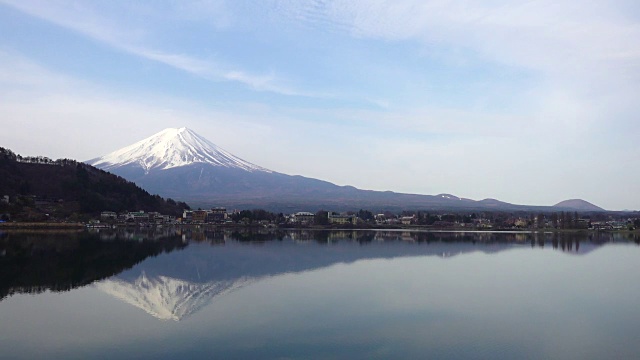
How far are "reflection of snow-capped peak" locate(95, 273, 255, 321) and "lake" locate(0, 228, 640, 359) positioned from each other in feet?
0.09

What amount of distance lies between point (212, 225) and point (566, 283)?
29.6 metres

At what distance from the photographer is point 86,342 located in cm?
538

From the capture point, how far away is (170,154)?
303 feet

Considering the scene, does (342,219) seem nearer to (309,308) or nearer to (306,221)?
(306,221)

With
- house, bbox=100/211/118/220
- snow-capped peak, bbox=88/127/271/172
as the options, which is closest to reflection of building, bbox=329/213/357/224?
house, bbox=100/211/118/220

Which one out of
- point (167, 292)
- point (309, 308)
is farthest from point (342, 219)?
point (309, 308)

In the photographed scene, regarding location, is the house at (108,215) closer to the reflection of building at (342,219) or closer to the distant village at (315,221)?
the distant village at (315,221)

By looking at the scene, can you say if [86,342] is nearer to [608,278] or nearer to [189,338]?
[189,338]

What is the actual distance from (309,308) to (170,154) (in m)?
89.0

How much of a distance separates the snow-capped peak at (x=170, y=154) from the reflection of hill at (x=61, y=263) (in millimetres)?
70119

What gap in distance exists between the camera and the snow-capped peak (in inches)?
3433

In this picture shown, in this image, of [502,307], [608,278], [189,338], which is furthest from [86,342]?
[608,278]

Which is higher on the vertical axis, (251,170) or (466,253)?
(251,170)

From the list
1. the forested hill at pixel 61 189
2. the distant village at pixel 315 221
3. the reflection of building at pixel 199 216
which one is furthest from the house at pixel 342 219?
the forested hill at pixel 61 189
